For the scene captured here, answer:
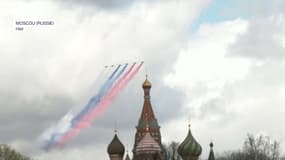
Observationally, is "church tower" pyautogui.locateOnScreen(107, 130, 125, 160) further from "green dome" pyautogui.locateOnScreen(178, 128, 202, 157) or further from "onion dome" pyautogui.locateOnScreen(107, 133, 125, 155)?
"green dome" pyautogui.locateOnScreen(178, 128, 202, 157)

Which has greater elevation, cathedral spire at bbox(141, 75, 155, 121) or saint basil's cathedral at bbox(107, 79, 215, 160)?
cathedral spire at bbox(141, 75, 155, 121)

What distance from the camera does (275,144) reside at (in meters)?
96.9

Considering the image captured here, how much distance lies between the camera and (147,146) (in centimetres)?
7094

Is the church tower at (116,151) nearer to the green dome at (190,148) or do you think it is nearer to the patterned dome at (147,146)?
the patterned dome at (147,146)

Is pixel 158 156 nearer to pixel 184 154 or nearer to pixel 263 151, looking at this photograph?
pixel 184 154

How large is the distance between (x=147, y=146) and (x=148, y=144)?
340mm

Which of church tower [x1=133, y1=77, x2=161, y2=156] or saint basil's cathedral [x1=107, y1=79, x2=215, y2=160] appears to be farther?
church tower [x1=133, y1=77, x2=161, y2=156]

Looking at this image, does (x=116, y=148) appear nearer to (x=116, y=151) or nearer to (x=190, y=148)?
(x=116, y=151)

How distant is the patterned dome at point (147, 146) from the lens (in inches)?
2788

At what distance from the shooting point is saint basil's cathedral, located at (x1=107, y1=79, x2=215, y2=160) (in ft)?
233

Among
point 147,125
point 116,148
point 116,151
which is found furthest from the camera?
point 116,148

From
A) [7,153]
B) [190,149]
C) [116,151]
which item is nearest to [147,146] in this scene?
[190,149]

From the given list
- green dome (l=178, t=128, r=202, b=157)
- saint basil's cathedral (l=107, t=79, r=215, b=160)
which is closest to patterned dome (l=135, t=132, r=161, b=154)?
saint basil's cathedral (l=107, t=79, r=215, b=160)

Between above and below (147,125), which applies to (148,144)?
below
